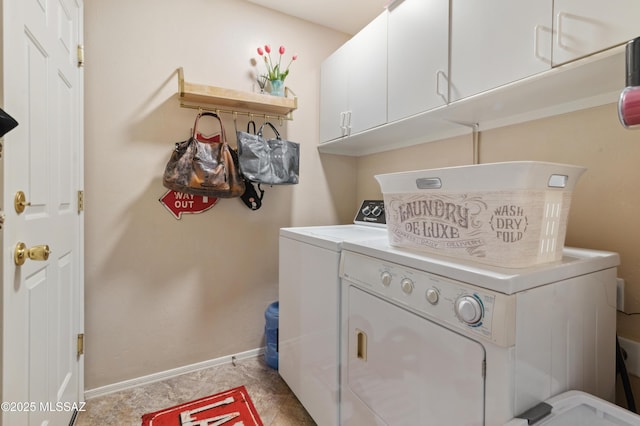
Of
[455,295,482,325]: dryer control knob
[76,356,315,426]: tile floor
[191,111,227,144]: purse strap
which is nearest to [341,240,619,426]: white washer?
[455,295,482,325]: dryer control knob

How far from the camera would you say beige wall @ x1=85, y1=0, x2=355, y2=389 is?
A: 1766 millimetres

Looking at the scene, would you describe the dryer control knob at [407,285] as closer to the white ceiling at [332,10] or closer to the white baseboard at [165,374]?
the white baseboard at [165,374]

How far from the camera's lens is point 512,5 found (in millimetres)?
1076

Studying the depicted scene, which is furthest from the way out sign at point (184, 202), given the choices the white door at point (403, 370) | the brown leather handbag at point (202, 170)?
the white door at point (403, 370)

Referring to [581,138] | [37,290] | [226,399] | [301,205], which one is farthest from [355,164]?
[37,290]

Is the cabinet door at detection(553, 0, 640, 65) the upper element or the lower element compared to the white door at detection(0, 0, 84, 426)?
upper

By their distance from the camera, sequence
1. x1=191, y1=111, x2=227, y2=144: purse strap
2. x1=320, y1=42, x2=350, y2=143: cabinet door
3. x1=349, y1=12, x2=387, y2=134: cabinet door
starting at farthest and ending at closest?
x1=320, y1=42, x2=350, y2=143: cabinet door, x1=191, y1=111, x2=227, y2=144: purse strap, x1=349, y1=12, x2=387, y2=134: cabinet door

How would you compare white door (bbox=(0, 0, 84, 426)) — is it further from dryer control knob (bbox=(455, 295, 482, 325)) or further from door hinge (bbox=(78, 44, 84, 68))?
dryer control knob (bbox=(455, 295, 482, 325))

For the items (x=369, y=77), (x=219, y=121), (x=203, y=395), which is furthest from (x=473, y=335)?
(x=219, y=121)

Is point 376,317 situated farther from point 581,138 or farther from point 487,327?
point 581,138

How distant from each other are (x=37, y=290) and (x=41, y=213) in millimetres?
294

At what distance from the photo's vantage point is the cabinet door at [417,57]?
1346 millimetres

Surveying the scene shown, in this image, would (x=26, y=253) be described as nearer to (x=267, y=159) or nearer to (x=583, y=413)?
(x=267, y=159)

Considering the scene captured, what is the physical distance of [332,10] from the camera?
220cm
